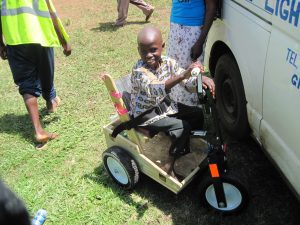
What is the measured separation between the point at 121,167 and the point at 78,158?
0.86 m

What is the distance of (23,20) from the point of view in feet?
12.3

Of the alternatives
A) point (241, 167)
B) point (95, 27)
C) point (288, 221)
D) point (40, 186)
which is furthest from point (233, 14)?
point (95, 27)

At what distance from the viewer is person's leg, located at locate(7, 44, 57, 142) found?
3.97m

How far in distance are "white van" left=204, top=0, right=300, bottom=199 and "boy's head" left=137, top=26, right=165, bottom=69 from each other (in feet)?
2.28

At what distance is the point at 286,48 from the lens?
7.52 feet

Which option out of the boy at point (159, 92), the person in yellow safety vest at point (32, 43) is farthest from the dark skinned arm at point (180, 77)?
the person in yellow safety vest at point (32, 43)

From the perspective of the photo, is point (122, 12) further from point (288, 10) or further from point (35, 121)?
point (288, 10)

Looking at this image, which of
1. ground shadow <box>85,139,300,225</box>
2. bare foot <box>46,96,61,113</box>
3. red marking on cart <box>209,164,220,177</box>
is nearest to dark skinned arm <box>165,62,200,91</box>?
red marking on cart <box>209,164,220,177</box>

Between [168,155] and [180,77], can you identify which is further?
[168,155]

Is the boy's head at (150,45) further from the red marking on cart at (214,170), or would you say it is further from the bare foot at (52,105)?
the bare foot at (52,105)

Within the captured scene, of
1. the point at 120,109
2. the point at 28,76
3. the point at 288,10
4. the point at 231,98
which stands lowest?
the point at 231,98

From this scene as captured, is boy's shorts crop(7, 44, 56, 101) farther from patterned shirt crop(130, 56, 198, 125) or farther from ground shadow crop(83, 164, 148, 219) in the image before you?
patterned shirt crop(130, 56, 198, 125)

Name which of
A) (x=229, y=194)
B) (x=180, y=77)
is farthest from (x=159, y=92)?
(x=229, y=194)

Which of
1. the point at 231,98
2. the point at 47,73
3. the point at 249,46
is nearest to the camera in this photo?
the point at 249,46
